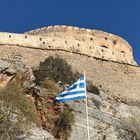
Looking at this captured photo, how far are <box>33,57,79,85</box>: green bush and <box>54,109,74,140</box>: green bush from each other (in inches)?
104

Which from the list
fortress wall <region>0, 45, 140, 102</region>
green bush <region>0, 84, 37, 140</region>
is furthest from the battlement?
green bush <region>0, 84, 37, 140</region>

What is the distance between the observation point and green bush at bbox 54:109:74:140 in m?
20.0

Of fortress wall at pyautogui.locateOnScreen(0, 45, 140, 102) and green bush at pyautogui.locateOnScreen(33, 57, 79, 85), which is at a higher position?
fortress wall at pyautogui.locateOnScreen(0, 45, 140, 102)

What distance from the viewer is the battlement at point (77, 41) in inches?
1262

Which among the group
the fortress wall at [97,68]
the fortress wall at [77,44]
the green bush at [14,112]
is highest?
the fortress wall at [77,44]

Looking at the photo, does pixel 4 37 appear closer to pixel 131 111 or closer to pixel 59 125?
pixel 131 111

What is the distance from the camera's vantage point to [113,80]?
107ft

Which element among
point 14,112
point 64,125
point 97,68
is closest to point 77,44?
point 97,68

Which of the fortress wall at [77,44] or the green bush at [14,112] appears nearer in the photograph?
the green bush at [14,112]

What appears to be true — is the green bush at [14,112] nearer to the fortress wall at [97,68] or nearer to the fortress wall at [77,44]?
the fortress wall at [97,68]

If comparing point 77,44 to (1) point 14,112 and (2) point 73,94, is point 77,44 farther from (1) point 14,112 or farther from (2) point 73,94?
(1) point 14,112

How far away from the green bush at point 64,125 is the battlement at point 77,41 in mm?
11892

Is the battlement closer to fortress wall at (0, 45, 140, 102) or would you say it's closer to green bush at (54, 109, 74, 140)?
fortress wall at (0, 45, 140, 102)

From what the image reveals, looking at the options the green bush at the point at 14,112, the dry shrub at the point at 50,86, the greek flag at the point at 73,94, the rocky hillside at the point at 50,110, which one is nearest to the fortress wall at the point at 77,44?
the rocky hillside at the point at 50,110
